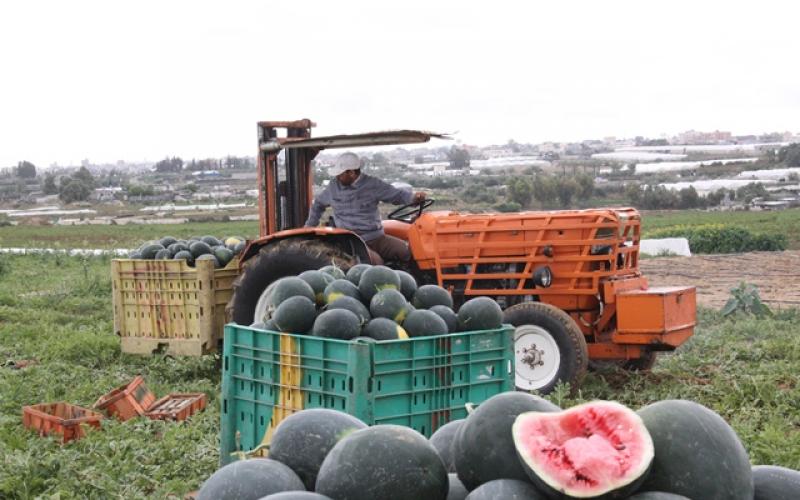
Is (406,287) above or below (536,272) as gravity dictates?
above

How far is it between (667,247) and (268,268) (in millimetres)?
19626

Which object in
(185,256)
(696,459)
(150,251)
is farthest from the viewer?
(150,251)

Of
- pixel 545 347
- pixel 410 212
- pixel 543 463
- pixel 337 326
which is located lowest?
pixel 545 347

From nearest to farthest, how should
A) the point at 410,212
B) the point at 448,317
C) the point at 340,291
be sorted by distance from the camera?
1. the point at 448,317
2. the point at 340,291
3. the point at 410,212

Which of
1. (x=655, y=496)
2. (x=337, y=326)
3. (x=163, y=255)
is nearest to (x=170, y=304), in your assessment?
(x=163, y=255)

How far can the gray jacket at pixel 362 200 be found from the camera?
926cm

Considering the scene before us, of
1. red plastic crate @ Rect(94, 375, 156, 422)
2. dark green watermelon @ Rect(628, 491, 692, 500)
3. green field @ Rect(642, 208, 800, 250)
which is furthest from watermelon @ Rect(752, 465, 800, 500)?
green field @ Rect(642, 208, 800, 250)

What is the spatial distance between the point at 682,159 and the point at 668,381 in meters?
113

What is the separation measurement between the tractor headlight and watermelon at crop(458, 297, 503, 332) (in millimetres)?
3353

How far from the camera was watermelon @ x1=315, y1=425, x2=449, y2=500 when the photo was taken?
2844 millimetres

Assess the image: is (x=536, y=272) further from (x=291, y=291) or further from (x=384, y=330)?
(x=384, y=330)

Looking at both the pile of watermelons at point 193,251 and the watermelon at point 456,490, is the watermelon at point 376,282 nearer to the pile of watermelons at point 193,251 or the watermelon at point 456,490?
the watermelon at point 456,490

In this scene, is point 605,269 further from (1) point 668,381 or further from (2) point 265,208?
(2) point 265,208

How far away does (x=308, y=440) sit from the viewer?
3.25 meters
